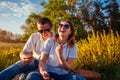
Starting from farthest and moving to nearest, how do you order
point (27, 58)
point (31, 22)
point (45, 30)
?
1. point (31, 22)
2. point (45, 30)
3. point (27, 58)

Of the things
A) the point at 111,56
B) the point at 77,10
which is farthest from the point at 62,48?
the point at 77,10

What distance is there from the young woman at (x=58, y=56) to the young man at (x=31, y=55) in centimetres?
54

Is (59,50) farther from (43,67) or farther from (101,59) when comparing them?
(101,59)

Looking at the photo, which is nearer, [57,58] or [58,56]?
[58,56]

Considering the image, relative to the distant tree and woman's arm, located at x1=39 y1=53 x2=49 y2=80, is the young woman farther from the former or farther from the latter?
the distant tree

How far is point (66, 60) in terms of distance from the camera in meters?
5.89

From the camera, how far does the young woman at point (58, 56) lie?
5.76 meters

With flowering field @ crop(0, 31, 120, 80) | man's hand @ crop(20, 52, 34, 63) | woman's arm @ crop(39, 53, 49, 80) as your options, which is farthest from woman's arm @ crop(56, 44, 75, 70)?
flowering field @ crop(0, 31, 120, 80)

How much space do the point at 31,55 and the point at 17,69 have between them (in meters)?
0.34

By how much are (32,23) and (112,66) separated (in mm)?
21154

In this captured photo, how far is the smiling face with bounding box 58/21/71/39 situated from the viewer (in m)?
5.85

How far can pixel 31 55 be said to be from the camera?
6.36 meters

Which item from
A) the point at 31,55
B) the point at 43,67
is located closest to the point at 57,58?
the point at 43,67

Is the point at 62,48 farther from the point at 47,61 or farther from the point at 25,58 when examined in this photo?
the point at 25,58
